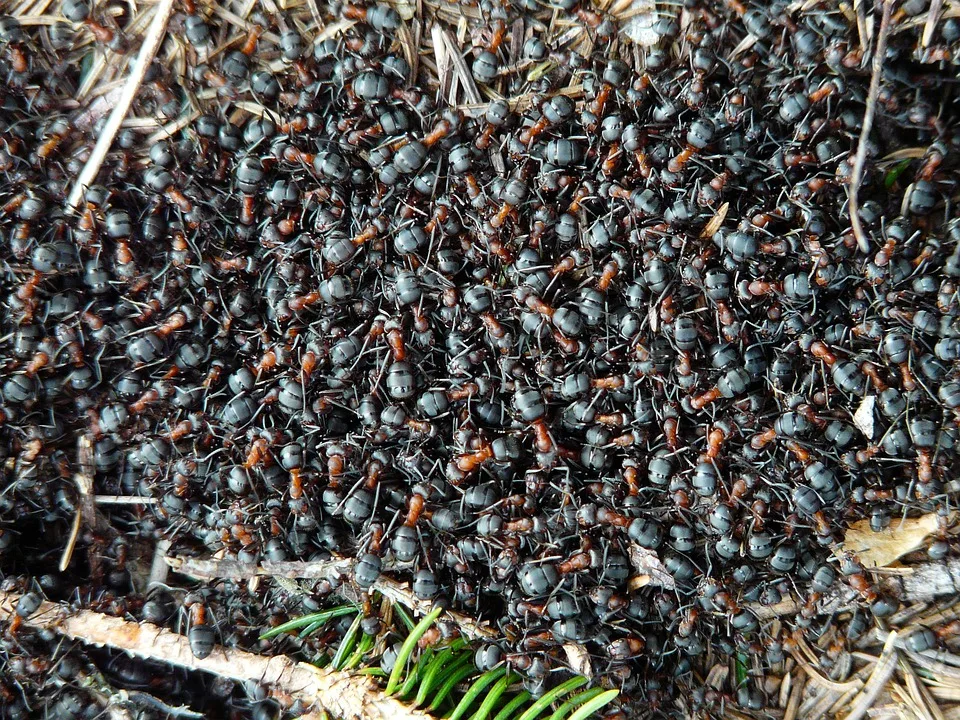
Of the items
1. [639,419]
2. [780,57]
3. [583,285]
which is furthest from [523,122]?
[639,419]

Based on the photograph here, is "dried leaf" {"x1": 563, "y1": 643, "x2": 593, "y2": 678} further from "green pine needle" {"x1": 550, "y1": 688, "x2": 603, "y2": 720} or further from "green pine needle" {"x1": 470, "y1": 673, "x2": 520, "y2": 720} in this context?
"green pine needle" {"x1": 470, "y1": 673, "x2": 520, "y2": 720}

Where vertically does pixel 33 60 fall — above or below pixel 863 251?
above

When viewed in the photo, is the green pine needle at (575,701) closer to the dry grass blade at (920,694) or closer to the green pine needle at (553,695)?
the green pine needle at (553,695)

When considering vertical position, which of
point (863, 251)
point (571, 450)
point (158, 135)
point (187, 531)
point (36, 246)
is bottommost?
point (187, 531)

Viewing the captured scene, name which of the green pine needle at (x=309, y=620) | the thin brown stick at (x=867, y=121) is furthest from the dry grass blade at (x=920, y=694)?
the green pine needle at (x=309, y=620)

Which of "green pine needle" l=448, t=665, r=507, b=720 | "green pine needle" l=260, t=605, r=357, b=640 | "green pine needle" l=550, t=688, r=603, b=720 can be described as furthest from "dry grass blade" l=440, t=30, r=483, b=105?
"green pine needle" l=550, t=688, r=603, b=720

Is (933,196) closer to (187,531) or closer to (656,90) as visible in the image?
(656,90)
